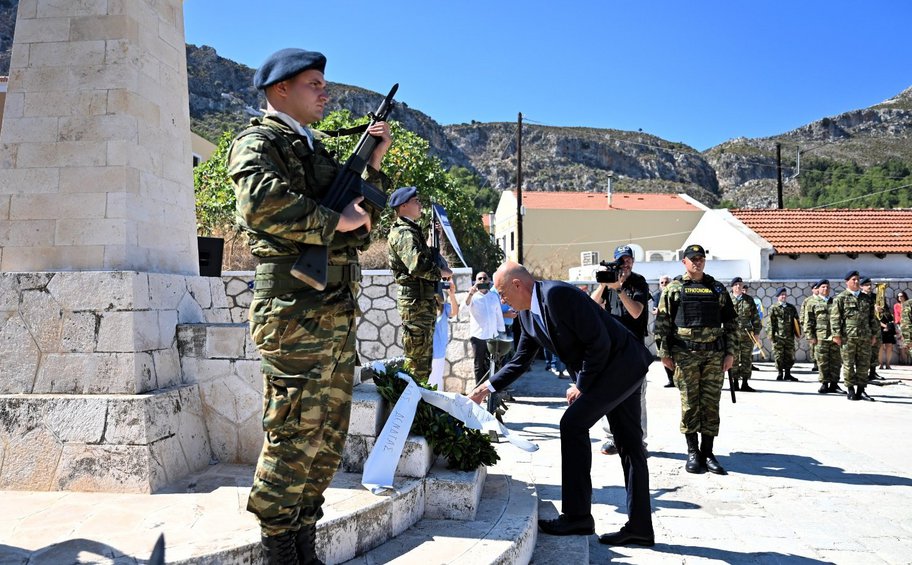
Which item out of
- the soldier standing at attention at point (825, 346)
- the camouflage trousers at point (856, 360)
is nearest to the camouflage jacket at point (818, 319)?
the soldier standing at attention at point (825, 346)

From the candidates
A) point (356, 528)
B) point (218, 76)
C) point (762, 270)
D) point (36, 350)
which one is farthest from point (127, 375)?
point (218, 76)

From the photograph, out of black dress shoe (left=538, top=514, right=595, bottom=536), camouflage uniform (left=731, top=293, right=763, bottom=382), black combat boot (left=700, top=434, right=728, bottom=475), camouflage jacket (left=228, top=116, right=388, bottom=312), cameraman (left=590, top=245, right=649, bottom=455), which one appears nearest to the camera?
camouflage jacket (left=228, top=116, right=388, bottom=312)

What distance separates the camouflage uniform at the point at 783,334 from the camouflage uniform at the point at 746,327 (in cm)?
111

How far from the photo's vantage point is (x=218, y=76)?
7181 cm

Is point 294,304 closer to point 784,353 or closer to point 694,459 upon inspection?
point 694,459

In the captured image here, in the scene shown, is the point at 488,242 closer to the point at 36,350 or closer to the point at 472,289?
the point at 472,289

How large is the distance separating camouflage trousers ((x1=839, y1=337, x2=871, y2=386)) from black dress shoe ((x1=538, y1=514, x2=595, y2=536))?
8448mm

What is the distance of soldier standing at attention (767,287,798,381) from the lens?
13.0 m

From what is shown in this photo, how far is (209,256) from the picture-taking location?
5.61 m

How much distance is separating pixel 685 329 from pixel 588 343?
259 cm

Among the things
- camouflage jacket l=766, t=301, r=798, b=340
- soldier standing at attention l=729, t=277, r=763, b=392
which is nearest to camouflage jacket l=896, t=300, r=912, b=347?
camouflage jacket l=766, t=301, r=798, b=340

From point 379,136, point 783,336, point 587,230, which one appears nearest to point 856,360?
point 783,336

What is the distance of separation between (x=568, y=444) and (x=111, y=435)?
263cm

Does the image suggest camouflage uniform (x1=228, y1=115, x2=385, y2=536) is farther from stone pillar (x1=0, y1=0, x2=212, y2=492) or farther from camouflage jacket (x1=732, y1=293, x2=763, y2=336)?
camouflage jacket (x1=732, y1=293, x2=763, y2=336)
